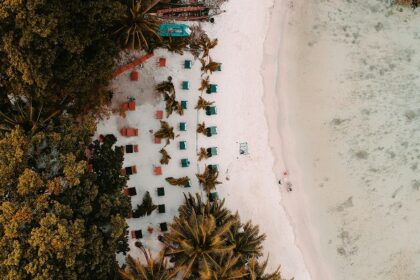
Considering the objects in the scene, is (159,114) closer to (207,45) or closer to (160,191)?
(160,191)

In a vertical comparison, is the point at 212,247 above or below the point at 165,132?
below

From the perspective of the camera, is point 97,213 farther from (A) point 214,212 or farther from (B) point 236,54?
(B) point 236,54

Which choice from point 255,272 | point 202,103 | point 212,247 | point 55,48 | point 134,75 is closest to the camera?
point 55,48

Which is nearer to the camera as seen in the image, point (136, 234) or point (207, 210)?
point (207, 210)

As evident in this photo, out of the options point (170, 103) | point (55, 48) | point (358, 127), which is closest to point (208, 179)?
point (170, 103)

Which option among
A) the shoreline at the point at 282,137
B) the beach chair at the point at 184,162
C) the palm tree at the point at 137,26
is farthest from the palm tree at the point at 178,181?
the palm tree at the point at 137,26

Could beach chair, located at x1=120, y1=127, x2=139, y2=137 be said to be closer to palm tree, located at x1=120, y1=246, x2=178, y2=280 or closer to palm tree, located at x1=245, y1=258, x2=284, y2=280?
palm tree, located at x1=120, y1=246, x2=178, y2=280
